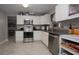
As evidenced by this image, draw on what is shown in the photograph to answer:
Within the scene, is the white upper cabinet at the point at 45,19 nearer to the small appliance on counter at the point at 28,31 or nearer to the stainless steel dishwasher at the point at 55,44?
the small appliance on counter at the point at 28,31

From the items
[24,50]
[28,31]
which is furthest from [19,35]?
[24,50]

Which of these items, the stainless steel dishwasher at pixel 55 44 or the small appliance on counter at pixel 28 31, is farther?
the small appliance on counter at pixel 28 31

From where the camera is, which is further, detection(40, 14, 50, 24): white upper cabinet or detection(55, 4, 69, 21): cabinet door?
detection(40, 14, 50, 24): white upper cabinet

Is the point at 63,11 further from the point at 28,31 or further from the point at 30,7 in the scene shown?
the point at 28,31

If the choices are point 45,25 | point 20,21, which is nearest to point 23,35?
point 20,21

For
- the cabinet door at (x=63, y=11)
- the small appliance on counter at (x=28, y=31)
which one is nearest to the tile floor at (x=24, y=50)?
the cabinet door at (x=63, y=11)

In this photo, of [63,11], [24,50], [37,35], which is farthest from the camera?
[37,35]

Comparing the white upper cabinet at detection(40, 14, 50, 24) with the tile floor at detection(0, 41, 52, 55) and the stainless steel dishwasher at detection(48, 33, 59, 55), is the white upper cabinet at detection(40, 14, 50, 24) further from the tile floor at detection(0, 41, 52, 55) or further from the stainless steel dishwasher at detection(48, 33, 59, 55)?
the stainless steel dishwasher at detection(48, 33, 59, 55)

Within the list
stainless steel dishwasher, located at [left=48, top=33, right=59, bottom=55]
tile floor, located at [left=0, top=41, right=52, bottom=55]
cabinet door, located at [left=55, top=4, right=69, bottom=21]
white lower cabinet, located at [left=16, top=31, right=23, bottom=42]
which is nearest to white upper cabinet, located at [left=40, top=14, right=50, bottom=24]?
white lower cabinet, located at [left=16, top=31, right=23, bottom=42]

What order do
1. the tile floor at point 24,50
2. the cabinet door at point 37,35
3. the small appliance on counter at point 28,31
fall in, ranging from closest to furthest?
the tile floor at point 24,50
the small appliance on counter at point 28,31
the cabinet door at point 37,35
